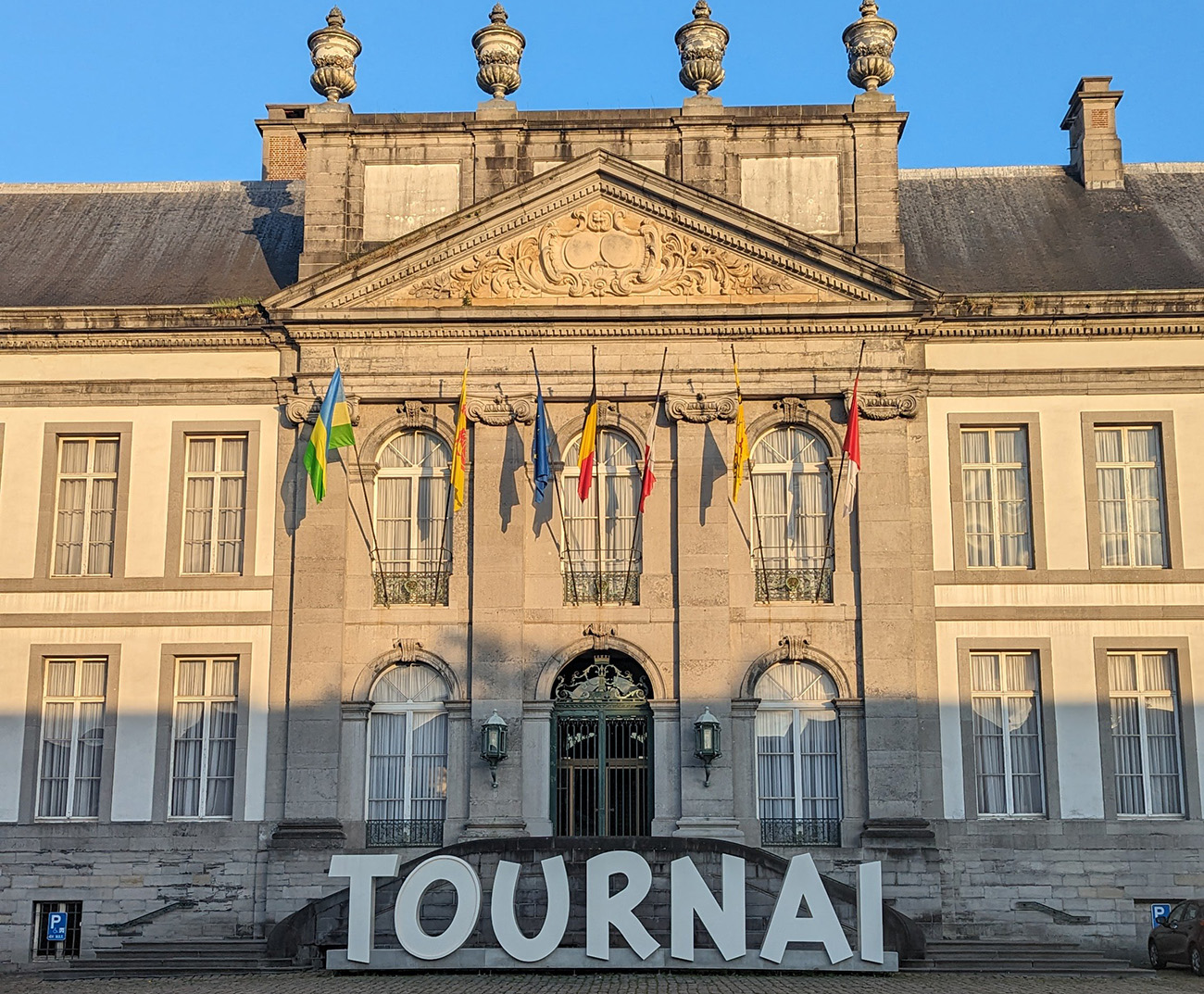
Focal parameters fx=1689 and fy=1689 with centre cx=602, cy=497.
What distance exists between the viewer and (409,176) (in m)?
26.0

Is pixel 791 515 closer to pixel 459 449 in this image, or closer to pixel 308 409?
pixel 459 449

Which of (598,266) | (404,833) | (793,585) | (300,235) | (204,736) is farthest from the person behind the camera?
(300,235)

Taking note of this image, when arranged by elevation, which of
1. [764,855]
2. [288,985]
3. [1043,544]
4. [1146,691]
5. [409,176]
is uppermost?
[409,176]

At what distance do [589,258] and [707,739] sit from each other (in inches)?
289

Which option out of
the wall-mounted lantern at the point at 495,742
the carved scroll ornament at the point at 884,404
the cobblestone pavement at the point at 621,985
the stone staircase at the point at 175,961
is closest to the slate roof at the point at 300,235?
the carved scroll ornament at the point at 884,404

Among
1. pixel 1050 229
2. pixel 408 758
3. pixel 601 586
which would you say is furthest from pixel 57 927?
pixel 1050 229

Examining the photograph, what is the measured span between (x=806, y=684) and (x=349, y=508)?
7129 mm

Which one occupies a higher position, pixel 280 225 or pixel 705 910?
pixel 280 225

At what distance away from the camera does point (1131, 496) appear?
24922 mm

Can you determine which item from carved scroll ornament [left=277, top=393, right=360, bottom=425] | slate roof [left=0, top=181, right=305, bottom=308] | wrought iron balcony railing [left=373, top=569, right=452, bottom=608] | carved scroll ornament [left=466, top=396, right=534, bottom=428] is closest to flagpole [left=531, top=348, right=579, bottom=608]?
carved scroll ornament [left=466, top=396, right=534, bottom=428]

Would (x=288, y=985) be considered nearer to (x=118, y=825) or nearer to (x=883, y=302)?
(x=118, y=825)

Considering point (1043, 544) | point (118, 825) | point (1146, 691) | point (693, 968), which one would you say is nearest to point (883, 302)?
point (1043, 544)

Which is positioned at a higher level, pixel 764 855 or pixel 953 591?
pixel 953 591

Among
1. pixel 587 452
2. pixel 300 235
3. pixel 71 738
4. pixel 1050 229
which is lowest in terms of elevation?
pixel 71 738
